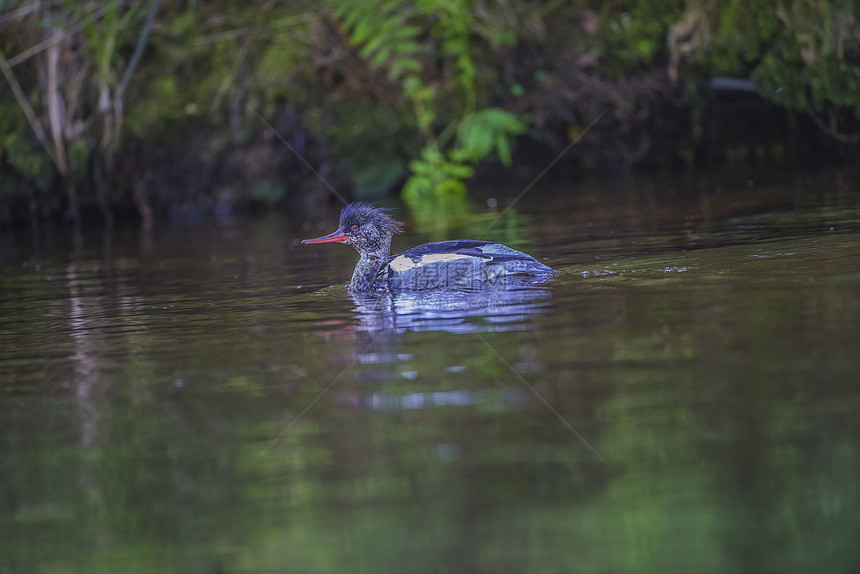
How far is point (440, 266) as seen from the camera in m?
7.44

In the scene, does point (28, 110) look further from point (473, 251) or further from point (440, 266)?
point (473, 251)

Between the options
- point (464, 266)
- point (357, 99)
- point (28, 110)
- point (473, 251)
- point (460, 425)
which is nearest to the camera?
point (460, 425)

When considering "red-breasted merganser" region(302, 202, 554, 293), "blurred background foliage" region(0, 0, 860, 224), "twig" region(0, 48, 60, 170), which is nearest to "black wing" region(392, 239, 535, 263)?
"red-breasted merganser" region(302, 202, 554, 293)

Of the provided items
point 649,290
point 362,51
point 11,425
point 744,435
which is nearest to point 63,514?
point 11,425

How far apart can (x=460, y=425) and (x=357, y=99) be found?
12.0 m

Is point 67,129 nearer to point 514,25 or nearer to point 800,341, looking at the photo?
point 514,25

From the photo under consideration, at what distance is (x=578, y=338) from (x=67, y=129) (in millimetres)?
10942

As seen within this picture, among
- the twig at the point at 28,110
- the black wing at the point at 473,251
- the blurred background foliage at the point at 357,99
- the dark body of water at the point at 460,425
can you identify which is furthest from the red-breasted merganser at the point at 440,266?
the twig at the point at 28,110

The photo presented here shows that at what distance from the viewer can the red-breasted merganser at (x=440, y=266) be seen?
7301 mm

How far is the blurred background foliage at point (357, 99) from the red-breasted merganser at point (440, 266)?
6.04 metres

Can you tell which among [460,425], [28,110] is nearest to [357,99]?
[28,110]

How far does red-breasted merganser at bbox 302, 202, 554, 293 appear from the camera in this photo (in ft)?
24.0

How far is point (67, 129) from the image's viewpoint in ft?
48.0

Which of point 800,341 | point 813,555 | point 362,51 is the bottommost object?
point 813,555
